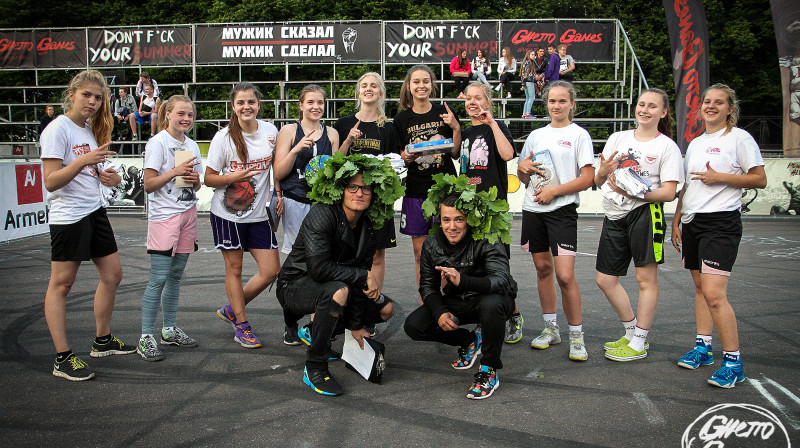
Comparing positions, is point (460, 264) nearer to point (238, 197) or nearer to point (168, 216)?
point (238, 197)

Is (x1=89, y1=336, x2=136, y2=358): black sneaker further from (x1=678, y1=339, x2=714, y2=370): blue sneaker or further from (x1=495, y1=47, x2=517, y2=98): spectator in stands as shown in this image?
(x1=495, y1=47, x2=517, y2=98): spectator in stands

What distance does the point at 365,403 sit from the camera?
3.75 meters

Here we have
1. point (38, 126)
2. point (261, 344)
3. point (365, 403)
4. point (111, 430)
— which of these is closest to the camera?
point (111, 430)

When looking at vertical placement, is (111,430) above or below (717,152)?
below

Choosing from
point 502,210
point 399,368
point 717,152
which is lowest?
point 399,368

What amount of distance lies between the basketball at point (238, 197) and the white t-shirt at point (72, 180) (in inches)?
37.2

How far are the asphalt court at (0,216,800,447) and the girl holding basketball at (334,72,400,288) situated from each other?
0.99m

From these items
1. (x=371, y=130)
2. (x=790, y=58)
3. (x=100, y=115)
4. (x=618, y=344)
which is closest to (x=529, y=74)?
(x=790, y=58)

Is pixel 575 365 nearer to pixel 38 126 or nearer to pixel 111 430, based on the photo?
pixel 111 430

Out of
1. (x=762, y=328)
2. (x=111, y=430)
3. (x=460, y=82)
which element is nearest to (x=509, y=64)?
(x=460, y=82)

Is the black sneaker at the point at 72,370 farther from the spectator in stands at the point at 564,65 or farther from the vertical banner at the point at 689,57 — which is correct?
the spectator in stands at the point at 564,65

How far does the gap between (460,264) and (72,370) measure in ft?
8.99

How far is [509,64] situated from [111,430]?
15.5 meters

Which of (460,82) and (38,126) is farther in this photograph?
(38,126)
